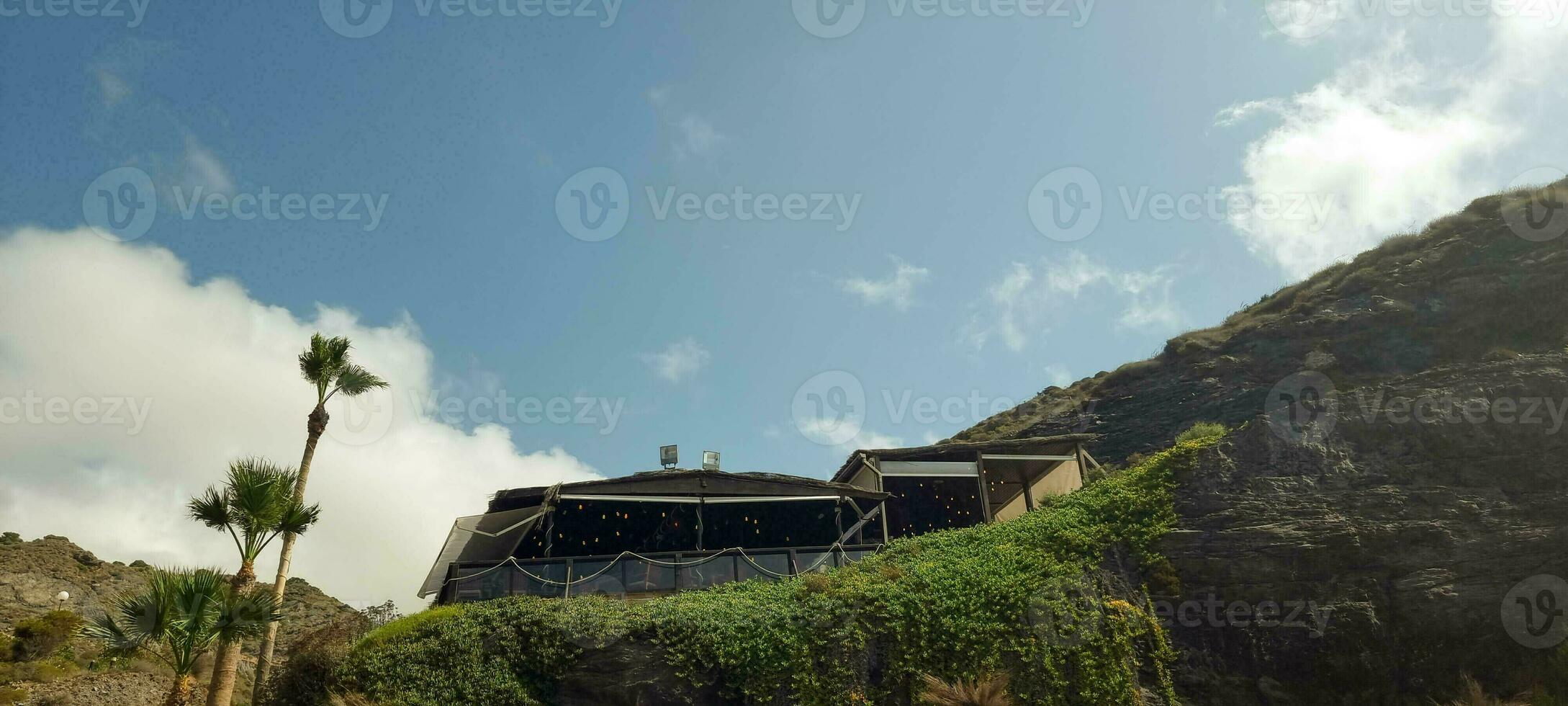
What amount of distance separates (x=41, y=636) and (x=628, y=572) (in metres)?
22.2

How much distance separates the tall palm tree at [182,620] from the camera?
1433 centimetres

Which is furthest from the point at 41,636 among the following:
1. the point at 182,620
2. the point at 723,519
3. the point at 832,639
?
the point at 832,639

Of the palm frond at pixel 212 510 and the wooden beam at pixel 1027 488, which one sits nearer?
the palm frond at pixel 212 510

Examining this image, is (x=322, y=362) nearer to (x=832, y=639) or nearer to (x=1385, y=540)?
(x=832, y=639)

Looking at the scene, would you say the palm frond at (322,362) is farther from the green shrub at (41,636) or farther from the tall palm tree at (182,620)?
the green shrub at (41,636)

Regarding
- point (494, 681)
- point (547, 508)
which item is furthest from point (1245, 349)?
point (494, 681)

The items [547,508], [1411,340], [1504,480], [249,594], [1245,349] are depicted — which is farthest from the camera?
[1245,349]

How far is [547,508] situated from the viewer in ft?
72.2

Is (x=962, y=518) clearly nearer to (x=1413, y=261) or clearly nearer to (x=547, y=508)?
(x=547, y=508)

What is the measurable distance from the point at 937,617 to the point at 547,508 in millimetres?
9880

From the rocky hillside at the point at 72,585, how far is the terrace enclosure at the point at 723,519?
17.9 m

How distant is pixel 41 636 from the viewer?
28547 millimetres

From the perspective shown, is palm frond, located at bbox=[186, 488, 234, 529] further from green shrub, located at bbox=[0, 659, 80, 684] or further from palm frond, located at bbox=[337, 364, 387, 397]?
green shrub, located at bbox=[0, 659, 80, 684]

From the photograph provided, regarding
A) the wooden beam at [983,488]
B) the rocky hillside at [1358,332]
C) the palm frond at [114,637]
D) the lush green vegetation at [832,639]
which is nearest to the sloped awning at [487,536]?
the lush green vegetation at [832,639]
